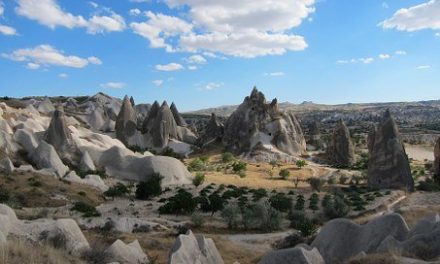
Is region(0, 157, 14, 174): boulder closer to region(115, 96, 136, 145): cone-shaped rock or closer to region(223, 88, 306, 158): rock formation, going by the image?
region(115, 96, 136, 145): cone-shaped rock

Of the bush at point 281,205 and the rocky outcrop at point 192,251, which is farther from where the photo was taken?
the bush at point 281,205

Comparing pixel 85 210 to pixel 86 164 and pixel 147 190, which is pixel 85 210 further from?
pixel 86 164

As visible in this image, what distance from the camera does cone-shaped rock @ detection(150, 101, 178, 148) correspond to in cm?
6034

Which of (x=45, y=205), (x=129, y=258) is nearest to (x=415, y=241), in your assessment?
(x=129, y=258)

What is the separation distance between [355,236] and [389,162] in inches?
925

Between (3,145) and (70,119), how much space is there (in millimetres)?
24824

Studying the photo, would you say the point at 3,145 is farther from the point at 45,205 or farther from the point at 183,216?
the point at 183,216

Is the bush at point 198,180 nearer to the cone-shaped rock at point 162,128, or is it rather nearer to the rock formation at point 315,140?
the cone-shaped rock at point 162,128

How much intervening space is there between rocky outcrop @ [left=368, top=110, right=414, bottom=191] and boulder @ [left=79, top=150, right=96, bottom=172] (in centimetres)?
2035

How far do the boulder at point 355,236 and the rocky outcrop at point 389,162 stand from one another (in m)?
22.8

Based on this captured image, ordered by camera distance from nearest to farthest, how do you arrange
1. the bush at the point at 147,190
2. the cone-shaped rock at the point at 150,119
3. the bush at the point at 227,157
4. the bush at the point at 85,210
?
the bush at the point at 85,210 < the bush at the point at 147,190 < the bush at the point at 227,157 < the cone-shaped rock at the point at 150,119

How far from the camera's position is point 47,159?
117ft

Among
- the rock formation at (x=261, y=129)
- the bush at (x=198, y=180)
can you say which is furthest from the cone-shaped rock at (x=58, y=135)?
the rock formation at (x=261, y=129)

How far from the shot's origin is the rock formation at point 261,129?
57.8m
